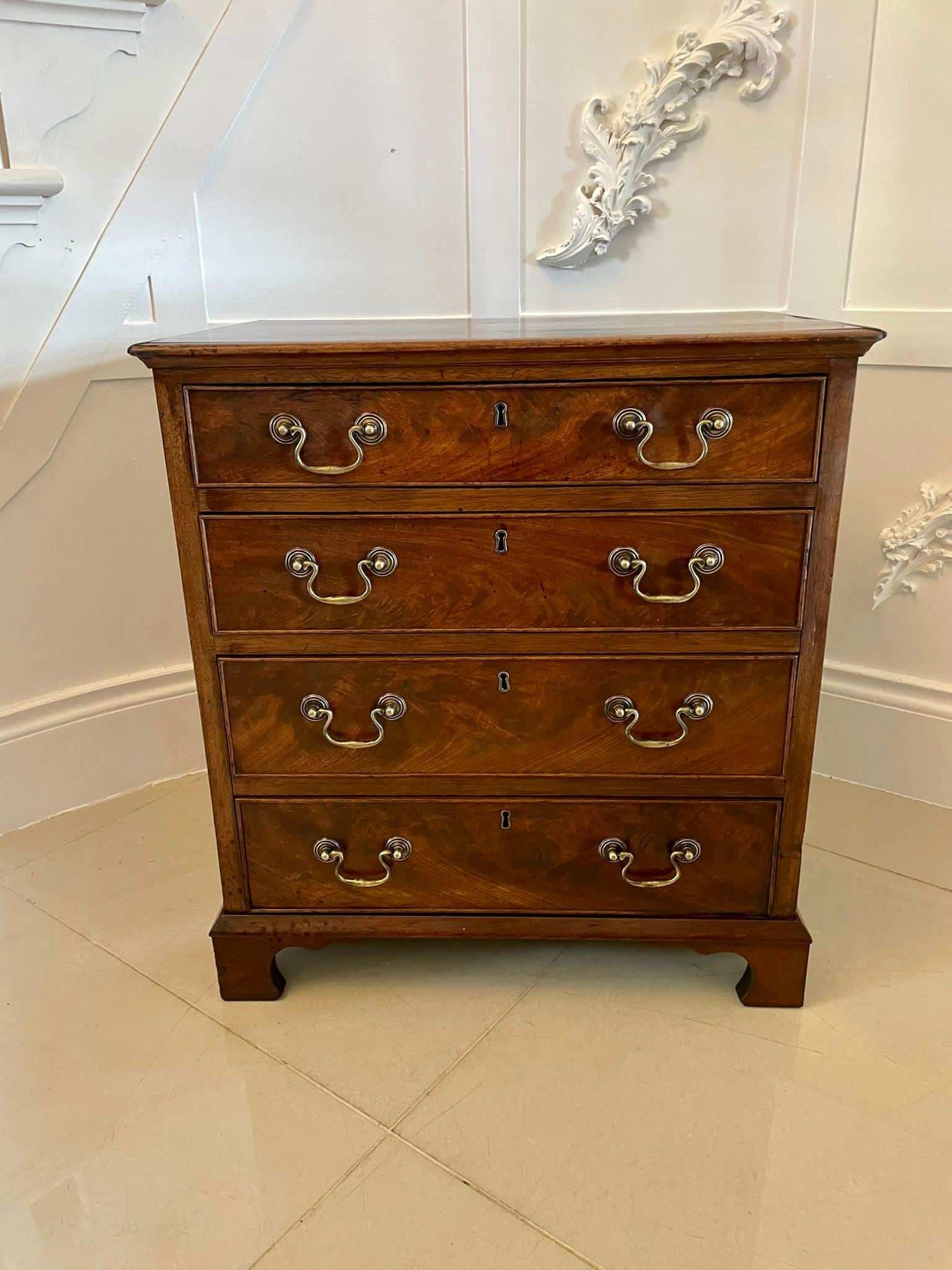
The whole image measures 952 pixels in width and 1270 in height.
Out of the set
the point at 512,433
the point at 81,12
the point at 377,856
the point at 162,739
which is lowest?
the point at 162,739

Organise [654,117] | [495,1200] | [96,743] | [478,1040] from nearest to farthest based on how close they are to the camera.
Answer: [495,1200] → [478,1040] → [654,117] → [96,743]

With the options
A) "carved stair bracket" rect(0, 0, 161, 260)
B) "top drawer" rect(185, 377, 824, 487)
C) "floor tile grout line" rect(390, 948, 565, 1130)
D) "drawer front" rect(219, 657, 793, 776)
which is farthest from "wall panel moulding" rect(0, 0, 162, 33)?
"floor tile grout line" rect(390, 948, 565, 1130)

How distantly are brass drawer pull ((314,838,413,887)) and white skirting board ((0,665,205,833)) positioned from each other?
74cm

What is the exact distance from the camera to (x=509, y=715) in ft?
4.01

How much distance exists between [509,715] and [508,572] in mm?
195

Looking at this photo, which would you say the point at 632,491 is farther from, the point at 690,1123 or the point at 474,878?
the point at 690,1123

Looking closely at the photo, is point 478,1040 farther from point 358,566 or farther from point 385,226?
point 385,226

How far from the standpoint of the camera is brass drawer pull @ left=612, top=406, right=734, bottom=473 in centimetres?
108

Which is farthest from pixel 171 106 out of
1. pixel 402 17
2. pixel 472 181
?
pixel 472 181

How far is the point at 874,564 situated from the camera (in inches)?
69.7

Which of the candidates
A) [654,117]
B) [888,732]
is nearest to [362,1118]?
[888,732]

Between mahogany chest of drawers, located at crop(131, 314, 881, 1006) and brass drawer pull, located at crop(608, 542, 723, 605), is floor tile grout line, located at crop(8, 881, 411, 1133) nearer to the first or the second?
mahogany chest of drawers, located at crop(131, 314, 881, 1006)

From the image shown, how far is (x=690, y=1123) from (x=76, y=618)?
4.45 ft

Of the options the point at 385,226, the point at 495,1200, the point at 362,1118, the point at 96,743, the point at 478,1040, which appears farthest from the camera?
the point at 96,743
